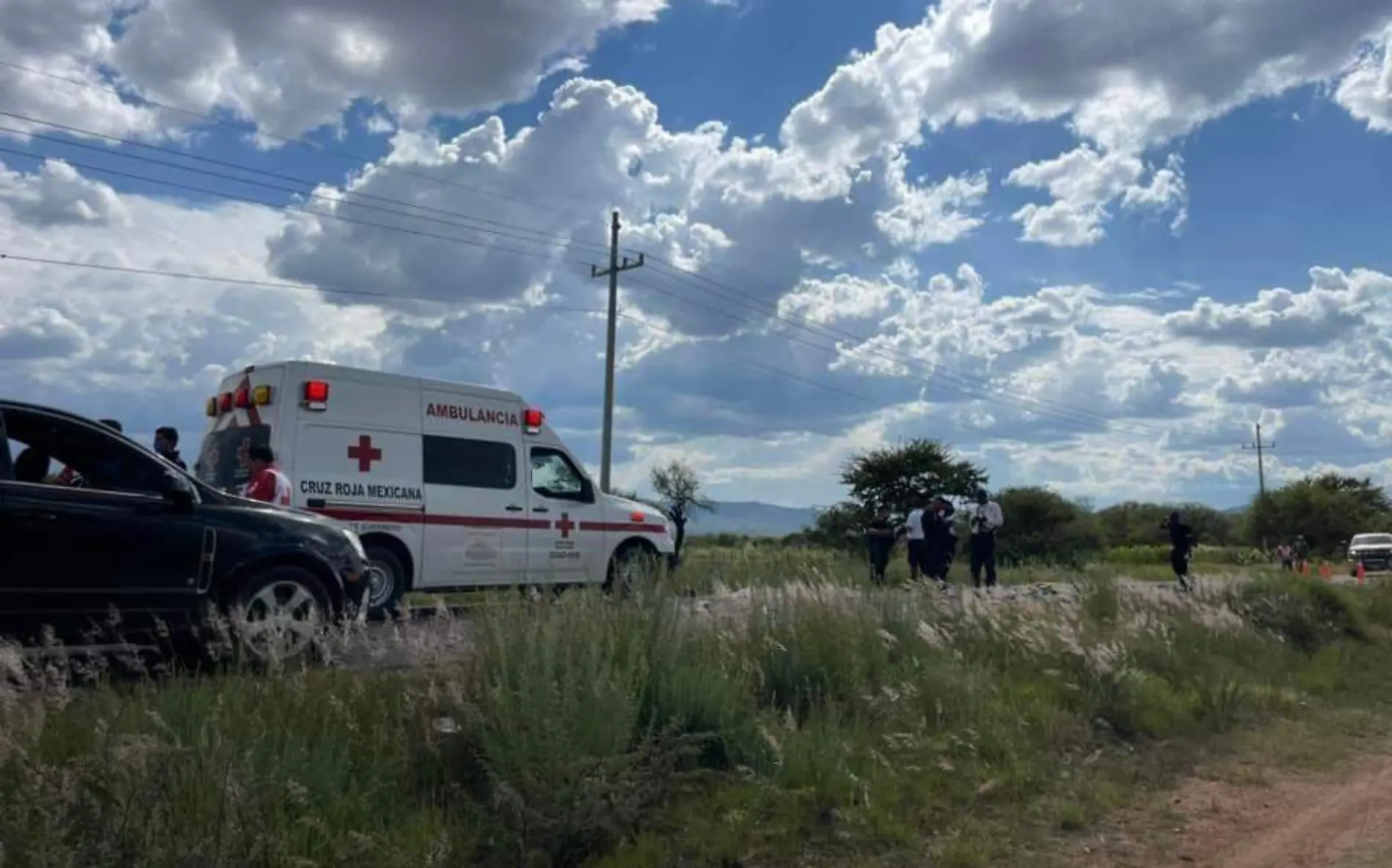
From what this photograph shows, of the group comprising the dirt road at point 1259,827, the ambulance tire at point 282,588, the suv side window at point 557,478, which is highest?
the suv side window at point 557,478

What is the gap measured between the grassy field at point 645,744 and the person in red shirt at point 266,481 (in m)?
3.87

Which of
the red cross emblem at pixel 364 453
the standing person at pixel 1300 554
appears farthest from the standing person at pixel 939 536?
the standing person at pixel 1300 554

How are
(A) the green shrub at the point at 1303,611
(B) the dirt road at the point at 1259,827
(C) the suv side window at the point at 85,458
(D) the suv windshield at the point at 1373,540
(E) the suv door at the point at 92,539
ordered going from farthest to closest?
(D) the suv windshield at the point at 1373,540, (A) the green shrub at the point at 1303,611, (C) the suv side window at the point at 85,458, (E) the suv door at the point at 92,539, (B) the dirt road at the point at 1259,827

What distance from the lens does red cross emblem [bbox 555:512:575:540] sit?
46.4ft

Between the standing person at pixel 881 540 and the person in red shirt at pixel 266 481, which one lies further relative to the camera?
the standing person at pixel 881 540

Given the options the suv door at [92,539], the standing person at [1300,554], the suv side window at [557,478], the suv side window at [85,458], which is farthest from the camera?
the standing person at [1300,554]

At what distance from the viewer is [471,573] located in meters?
13.3

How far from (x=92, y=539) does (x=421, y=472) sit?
209 inches

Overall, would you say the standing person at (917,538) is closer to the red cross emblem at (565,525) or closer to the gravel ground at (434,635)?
the red cross emblem at (565,525)

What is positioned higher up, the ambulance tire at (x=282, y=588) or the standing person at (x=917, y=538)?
the standing person at (x=917, y=538)

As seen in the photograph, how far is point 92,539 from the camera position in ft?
24.9

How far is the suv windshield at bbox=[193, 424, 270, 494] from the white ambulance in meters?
0.02

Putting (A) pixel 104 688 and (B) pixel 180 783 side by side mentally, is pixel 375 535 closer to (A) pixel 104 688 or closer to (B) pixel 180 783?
(A) pixel 104 688

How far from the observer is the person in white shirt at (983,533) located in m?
18.0
